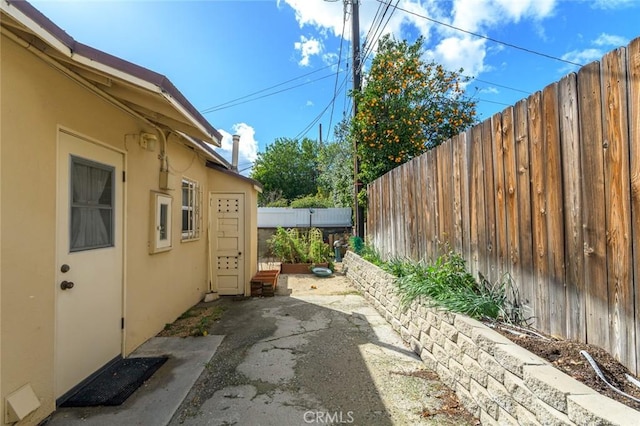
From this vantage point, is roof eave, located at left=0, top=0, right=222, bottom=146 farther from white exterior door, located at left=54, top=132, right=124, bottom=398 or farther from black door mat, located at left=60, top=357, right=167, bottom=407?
black door mat, located at left=60, top=357, right=167, bottom=407

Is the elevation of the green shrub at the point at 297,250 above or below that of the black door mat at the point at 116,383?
above

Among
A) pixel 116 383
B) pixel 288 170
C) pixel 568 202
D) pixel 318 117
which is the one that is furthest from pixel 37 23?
pixel 288 170

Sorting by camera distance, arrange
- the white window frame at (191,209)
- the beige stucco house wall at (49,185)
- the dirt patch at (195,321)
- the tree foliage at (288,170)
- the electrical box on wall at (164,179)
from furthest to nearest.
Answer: the tree foliage at (288,170)
the white window frame at (191,209)
the electrical box on wall at (164,179)
the dirt patch at (195,321)
the beige stucco house wall at (49,185)

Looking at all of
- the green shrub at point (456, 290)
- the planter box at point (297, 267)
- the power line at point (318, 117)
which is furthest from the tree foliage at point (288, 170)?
the green shrub at point (456, 290)

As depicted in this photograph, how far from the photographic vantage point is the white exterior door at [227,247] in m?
6.47

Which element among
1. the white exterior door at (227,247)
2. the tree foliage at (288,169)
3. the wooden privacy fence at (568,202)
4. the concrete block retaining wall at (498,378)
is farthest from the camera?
the tree foliage at (288,169)

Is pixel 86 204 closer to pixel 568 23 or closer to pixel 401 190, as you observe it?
pixel 401 190

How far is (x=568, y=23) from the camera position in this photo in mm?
6066

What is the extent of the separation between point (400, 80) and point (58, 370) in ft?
31.1

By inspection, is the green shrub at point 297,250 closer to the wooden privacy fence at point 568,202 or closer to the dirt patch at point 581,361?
the wooden privacy fence at point 568,202

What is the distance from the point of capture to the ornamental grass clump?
275 centimetres

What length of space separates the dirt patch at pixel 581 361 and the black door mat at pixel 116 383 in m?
3.34

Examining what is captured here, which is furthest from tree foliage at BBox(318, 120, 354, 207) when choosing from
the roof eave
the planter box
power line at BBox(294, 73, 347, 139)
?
the roof eave

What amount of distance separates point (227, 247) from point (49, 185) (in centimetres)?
420
